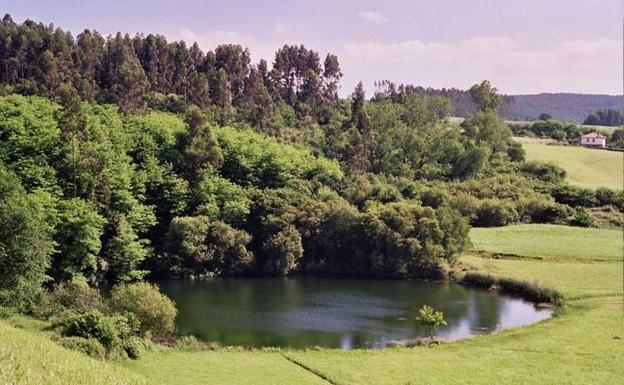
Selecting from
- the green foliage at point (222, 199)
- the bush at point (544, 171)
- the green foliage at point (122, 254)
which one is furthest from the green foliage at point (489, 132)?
the green foliage at point (122, 254)

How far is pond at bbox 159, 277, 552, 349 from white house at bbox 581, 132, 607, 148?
104309mm

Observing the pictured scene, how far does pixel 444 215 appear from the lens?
77.4 m

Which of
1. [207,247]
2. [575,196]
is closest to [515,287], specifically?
[207,247]

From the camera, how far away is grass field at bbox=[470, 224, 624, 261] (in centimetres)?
7875

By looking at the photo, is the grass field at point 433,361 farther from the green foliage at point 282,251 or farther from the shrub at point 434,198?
the shrub at point 434,198

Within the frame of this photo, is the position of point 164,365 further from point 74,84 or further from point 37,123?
point 74,84

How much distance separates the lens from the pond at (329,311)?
5028 centimetres

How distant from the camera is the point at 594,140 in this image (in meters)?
160

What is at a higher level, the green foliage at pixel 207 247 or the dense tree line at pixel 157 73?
the dense tree line at pixel 157 73

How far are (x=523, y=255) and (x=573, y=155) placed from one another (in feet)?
232

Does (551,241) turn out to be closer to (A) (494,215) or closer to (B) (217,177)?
(A) (494,215)

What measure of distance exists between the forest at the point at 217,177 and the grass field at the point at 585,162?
24.1ft

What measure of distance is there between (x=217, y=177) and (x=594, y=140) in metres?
112

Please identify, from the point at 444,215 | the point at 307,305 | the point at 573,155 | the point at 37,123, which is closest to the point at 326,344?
the point at 307,305
